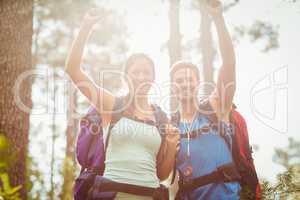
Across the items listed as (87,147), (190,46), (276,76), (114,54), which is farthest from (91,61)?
(87,147)

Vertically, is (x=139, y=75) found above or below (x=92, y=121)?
above

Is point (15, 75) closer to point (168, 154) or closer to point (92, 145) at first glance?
point (92, 145)

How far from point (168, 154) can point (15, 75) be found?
1.57m

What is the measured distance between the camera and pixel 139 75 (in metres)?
3.53

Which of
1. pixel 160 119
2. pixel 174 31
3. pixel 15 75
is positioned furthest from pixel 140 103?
pixel 174 31

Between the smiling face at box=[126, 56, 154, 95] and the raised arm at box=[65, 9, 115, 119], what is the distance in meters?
0.23

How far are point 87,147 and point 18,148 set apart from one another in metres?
0.61

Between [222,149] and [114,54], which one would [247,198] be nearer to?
[222,149]

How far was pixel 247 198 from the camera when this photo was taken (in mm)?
3527

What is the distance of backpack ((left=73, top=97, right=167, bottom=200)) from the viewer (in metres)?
3.42

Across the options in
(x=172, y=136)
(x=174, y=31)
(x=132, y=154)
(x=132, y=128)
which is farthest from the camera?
(x=174, y=31)

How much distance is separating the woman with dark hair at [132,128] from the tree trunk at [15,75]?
52cm

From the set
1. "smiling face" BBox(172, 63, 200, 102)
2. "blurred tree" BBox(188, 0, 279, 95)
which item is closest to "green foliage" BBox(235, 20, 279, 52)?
"blurred tree" BBox(188, 0, 279, 95)

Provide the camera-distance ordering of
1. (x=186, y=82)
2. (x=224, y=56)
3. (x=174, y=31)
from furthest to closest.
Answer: (x=174, y=31) < (x=186, y=82) < (x=224, y=56)
